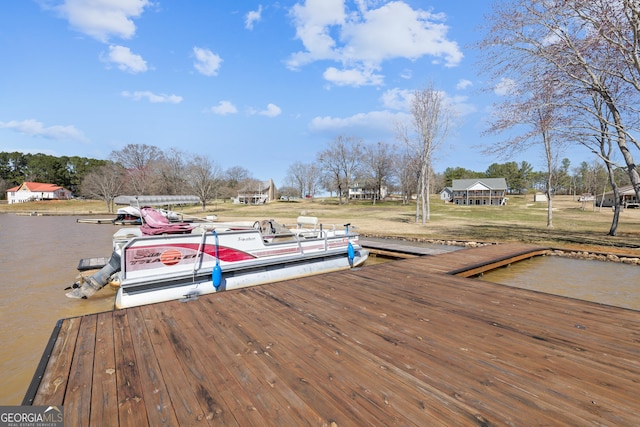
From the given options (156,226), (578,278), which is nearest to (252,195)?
(156,226)

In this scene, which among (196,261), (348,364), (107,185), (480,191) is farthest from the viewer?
(480,191)

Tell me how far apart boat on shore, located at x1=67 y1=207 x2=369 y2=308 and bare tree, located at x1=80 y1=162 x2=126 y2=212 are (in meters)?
48.6

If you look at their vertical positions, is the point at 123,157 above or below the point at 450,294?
above

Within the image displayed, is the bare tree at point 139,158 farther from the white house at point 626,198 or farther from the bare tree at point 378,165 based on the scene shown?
the white house at point 626,198

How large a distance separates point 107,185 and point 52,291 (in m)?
49.6

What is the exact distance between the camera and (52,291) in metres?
8.56

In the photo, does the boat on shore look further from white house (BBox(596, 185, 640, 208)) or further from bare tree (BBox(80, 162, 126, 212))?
white house (BBox(596, 185, 640, 208))

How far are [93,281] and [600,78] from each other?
750 inches

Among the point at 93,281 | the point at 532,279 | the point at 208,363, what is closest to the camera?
the point at 208,363

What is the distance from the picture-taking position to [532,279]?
9.21 metres

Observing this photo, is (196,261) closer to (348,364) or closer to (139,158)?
(348,364)

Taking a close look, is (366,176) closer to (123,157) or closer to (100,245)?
(123,157)

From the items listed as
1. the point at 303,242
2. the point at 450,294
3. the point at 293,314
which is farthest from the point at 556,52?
the point at 293,314

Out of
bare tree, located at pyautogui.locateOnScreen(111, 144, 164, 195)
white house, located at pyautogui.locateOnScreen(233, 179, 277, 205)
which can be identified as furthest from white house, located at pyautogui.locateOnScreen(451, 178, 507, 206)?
bare tree, located at pyautogui.locateOnScreen(111, 144, 164, 195)
